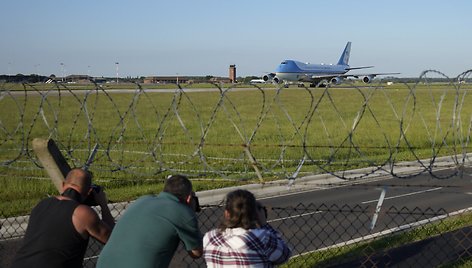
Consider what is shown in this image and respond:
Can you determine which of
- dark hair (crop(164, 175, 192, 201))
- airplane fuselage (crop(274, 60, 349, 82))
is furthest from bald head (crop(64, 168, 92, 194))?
airplane fuselage (crop(274, 60, 349, 82))

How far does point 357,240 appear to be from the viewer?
905 cm

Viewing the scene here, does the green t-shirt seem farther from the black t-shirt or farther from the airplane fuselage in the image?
the airplane fuselage

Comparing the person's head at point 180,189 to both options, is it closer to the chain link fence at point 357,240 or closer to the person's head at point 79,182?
the person's head at point 79,182

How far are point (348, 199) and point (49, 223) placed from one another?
985cm

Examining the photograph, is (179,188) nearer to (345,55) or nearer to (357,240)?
(357,240)

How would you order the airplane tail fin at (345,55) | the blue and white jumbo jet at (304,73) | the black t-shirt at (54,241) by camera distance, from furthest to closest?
1. the airplane tail fin at (345,55)
2. the blue and white jumbo jet at (304,73)
3. the black t-shirt at (54,241)

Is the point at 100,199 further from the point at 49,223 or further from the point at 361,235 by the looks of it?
the point at 361,235

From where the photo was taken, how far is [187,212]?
392cm

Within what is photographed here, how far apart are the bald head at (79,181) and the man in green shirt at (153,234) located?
0.50 m

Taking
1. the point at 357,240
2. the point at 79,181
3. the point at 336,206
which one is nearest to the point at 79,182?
the point at 79,181

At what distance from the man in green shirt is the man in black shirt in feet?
0.81

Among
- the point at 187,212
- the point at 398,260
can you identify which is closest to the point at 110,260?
the point at 187,212

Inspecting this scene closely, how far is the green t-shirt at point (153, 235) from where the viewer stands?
3859mm

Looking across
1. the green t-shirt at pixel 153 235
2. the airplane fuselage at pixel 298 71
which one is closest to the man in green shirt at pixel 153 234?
the green t-shirt at pixel 153 235
